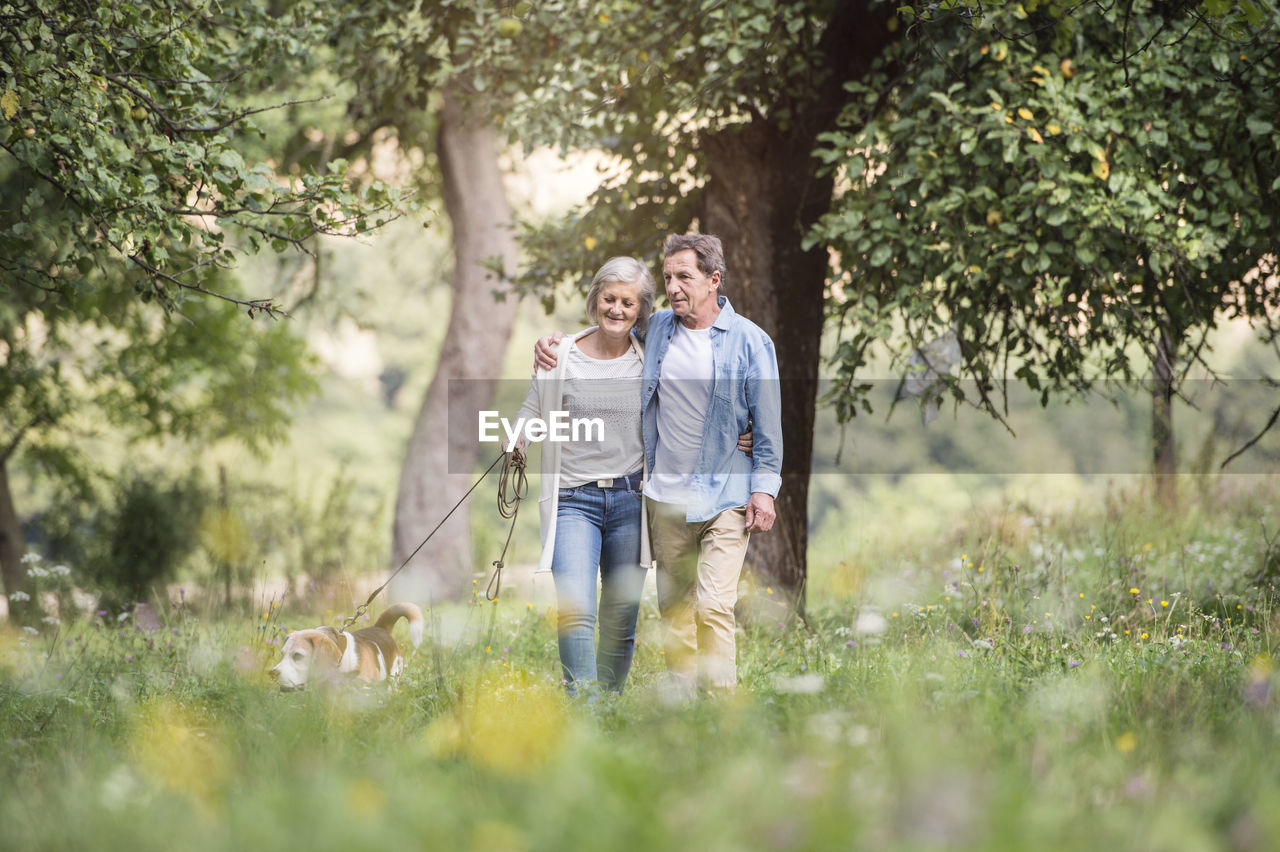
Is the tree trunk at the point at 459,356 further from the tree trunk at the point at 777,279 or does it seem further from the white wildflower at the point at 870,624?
the white wildflower at the point at 870,624

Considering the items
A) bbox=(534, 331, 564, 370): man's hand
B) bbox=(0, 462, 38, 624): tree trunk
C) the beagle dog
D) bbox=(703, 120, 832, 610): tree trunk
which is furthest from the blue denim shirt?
bbox=(0, 462, 38, 624): tree trunk

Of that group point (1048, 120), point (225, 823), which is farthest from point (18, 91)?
point (1048, 120)

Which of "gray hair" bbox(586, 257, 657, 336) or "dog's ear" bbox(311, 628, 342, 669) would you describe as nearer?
"gray hair" bbox(586, 257, 657, 336)

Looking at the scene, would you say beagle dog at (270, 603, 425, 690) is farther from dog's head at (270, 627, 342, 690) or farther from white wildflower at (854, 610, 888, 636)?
white wildflower at (854, 610, 888, 636)

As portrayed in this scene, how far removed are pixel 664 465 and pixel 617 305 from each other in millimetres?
686

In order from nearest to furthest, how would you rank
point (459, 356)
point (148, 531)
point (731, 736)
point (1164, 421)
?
point (731, 736)
point (1164, 421)
point (148, 531)
point (459, 356)

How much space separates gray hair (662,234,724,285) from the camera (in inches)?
173

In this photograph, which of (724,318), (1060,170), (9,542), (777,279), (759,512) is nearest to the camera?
(759,512)

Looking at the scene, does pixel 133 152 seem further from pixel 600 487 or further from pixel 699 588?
pixel 699 588

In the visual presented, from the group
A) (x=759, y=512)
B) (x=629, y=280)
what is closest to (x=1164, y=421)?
(x=759, y=512)

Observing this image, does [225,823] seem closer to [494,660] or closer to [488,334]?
[494,660]

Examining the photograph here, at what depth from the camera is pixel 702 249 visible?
14.4ft

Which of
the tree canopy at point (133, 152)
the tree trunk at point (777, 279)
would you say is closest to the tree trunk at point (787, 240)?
the tree trunk at point (777, 279)

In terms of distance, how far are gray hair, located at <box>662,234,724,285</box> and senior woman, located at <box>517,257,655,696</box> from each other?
0.19 metres
